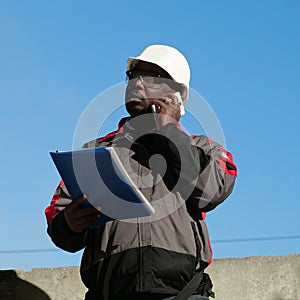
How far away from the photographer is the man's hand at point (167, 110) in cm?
368

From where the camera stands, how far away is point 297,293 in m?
5.34

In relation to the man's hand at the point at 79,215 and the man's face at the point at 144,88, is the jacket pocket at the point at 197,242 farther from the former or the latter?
the man's face at the point at 144,88

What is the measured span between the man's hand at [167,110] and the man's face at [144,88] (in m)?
0.05

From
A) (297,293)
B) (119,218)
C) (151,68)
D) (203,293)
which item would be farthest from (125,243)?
(297,293)

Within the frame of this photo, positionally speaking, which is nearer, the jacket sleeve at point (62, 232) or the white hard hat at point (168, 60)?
the jacket sleeve at point (62, 232)

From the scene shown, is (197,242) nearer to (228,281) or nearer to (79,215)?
(79,215)

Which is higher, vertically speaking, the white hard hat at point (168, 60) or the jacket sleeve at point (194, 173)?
the white hard hat at point (168, 60)

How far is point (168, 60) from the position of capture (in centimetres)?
398

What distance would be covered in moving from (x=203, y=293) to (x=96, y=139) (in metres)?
1.07

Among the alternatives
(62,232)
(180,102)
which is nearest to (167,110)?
(180,102)

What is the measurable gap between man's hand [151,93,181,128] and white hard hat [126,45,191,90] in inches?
8.6

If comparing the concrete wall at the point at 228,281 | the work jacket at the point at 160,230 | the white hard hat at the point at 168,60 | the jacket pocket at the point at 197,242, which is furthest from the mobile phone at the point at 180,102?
the concrete wall at the point at 228,281

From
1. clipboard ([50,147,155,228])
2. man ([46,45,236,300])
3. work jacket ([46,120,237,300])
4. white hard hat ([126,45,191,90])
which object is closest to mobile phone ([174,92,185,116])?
man ([46,45,236,300])

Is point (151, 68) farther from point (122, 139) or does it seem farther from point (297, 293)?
point (297, 293)
